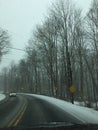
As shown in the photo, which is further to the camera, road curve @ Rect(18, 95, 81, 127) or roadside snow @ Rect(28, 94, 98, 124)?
roadside snow @ Rect(28, 94, 98, 124)

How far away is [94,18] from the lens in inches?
2127

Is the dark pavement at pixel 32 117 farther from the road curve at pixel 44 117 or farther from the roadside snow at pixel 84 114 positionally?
the roadside snow at pixel 84 114

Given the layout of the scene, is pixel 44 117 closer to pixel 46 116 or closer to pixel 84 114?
pixel 46 116

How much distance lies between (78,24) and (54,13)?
5.14m

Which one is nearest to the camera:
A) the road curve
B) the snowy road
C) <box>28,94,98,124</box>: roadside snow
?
the road curve

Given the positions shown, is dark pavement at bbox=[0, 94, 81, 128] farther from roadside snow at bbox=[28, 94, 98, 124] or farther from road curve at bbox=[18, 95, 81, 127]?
roadside snow at bbox=[28, 94, 98, 124]

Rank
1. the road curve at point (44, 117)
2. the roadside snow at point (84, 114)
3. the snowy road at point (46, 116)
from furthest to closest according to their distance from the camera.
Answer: the roadside snow at point (84, 114) → the snowy road at point (46, 116) → the road curve at point (44, 117)

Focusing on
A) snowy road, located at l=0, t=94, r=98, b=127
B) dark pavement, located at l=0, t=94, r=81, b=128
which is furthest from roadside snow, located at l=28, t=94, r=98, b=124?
dark pavement, located at l=0, t=94, r=81, b=128

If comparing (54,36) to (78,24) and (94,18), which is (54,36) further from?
(94,18)

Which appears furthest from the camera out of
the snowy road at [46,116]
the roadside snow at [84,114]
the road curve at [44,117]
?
the roadside snow at [84,114]

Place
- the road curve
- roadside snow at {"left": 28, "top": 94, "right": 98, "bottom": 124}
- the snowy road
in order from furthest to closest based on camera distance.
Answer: roadside snow at {"left": 28, "top": 94, "right": 98, "bottom": 124} < the snowy road < the road curve

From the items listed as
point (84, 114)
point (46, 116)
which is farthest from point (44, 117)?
point (84, 114)

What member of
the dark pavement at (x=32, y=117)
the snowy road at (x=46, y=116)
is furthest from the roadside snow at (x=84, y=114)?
the dark pavement at (x=32, y=117)

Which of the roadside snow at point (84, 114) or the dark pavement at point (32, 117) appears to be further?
the roadside snow at point (84, 114)
